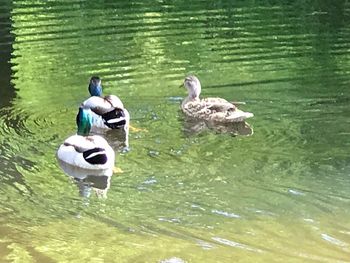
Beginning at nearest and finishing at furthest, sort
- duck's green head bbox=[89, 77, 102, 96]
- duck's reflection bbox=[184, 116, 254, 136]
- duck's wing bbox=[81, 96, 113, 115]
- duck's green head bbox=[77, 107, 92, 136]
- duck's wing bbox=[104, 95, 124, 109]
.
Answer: duck's green head bbox=[77, 107, 92, 136] → duck's reflection bbox=[184, 116, 254, 136] → duck's wing bbox=[104, 95, 124, 109] → duck's wing bbox=[81, 96, 113, 115] → duck's green head bbox=[89, 77, 102, 96]

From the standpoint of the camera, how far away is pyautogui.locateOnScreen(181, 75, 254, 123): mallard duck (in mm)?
11633

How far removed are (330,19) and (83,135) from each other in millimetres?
12597

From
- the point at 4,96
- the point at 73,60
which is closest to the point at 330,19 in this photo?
the point at 73,60

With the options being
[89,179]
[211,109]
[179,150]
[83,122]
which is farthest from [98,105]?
[89,179]

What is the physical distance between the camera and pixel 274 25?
2042 centimetres

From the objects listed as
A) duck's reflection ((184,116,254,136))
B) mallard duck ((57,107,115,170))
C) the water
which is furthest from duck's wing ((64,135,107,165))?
duck's reflection ((184,116,254,136))

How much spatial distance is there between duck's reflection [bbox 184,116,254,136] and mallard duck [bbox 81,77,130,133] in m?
0.84

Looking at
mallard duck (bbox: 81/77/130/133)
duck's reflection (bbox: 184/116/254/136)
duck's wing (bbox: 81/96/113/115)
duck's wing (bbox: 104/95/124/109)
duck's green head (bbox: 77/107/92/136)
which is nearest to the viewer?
duck's green head (bbox: 77/107/92/136)

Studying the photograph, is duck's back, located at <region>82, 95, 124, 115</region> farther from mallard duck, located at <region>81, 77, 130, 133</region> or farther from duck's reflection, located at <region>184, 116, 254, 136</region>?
duck's reflection, located at <region>184, 116, 254, 136</region>

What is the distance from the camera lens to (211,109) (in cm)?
1197

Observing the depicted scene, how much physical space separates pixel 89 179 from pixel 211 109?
296 centimetres

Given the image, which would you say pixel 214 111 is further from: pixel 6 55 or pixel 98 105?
pixel 6 55

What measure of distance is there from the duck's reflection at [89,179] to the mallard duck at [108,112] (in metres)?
1.65

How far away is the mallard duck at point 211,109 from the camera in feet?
38.2
